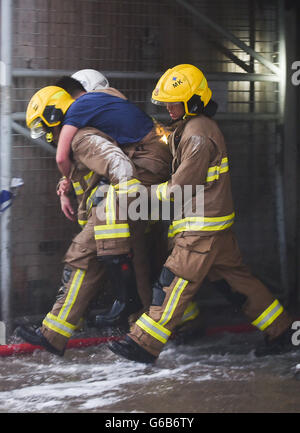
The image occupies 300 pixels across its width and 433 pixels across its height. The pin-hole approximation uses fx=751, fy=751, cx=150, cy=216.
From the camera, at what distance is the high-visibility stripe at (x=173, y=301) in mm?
4828

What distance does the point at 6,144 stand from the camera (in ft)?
18.0

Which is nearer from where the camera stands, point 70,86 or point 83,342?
point 70,86

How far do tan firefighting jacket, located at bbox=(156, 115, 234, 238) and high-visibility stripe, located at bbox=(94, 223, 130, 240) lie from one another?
0.32 metres

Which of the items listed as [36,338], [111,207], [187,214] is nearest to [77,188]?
[111,207]

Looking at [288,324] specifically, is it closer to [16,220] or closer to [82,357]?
[82,357]

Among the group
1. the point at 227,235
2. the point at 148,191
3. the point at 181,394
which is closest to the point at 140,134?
the point at 148,191

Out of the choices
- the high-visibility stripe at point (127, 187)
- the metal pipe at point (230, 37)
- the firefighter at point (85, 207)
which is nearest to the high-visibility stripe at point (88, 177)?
the firefighter at point (85, 207)

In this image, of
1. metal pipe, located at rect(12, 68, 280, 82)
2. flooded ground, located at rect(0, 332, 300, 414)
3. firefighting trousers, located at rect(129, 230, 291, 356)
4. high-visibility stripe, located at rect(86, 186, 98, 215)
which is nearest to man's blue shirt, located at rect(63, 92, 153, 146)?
high-visibility stripe, located at rect(86, 186, 98, 215)

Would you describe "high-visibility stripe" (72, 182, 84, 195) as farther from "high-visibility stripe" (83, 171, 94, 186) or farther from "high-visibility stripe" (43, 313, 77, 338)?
"high-visibility stripe" (43, 313, 77, 338)

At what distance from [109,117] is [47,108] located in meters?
0.43

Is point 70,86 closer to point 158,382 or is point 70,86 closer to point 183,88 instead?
point 183,88

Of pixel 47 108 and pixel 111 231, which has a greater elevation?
pixel 47 108

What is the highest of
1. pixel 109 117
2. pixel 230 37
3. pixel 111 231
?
pixel 230 37

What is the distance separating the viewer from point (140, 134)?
5188mm
